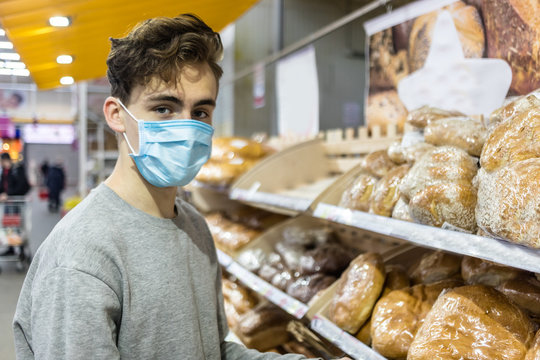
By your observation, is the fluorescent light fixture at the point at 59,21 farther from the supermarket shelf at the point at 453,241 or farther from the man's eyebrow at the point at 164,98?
the supermarket shelf at the point at 453,241

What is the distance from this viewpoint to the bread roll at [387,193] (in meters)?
1.68

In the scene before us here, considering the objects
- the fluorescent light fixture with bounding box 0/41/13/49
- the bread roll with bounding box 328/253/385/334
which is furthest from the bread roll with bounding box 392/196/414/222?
the fluorescent light fixture with bounding box 0/41/13/49

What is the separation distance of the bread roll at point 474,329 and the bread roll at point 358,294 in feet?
1.19

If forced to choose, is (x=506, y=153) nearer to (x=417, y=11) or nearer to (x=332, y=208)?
(x=332, y=208)

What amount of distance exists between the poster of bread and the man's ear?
59.6 inches

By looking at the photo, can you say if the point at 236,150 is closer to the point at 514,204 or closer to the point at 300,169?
the point at 300,169

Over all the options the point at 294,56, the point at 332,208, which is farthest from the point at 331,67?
the point at 332,208

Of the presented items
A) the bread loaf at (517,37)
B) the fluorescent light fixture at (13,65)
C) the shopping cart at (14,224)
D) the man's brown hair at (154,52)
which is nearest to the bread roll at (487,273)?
the bread loaf at (517,37)

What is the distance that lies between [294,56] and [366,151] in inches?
60.7

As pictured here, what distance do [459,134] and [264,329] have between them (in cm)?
160

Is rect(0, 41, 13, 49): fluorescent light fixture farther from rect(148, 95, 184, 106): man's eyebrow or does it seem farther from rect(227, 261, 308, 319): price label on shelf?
rect(148, 95, 184, 106): man's eyebrow

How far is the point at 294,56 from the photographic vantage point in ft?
12.7

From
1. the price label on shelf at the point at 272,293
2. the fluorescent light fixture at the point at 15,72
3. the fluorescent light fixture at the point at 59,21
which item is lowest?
the price label on shelf at the point at 272,293

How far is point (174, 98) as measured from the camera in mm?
1296
